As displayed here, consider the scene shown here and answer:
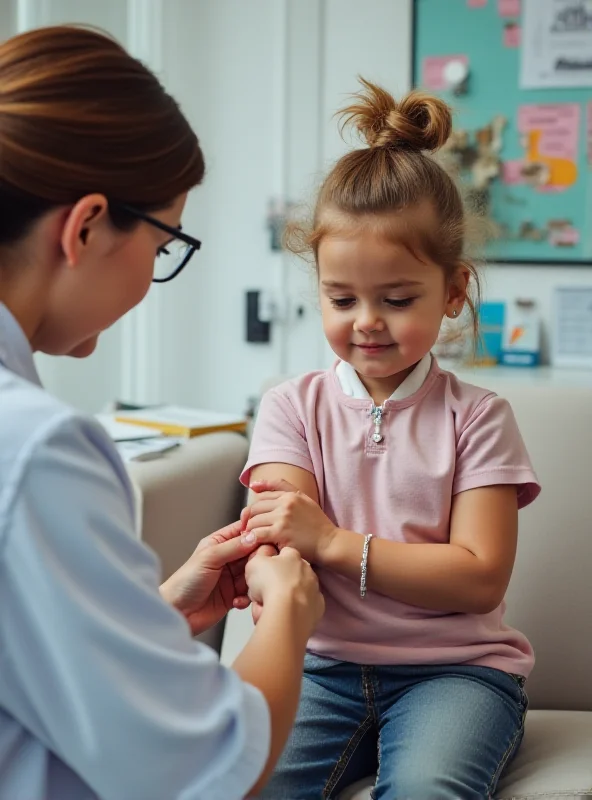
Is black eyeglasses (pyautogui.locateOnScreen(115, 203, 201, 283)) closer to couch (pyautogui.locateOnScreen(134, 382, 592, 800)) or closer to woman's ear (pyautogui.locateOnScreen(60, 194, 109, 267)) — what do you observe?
woman's ear (pyautogui.locateOnScreen(60, 194, 109, 267))

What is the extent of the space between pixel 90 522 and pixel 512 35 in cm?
276

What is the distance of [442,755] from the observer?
1111 mm

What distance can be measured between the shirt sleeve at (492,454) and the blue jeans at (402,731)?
0.24 metres

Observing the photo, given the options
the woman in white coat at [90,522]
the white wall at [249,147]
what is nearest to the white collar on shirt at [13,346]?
the woman in white coat at [90,522]

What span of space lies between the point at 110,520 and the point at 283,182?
2692 mm

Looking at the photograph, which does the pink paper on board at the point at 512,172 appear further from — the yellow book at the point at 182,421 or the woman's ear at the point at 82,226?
the woman's ear at the point at 82,226

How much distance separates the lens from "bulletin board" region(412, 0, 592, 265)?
3018 millimetres

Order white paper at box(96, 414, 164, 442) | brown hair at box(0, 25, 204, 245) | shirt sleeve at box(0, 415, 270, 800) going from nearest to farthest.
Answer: shirt sleeve at box(0, 415, 270, 800)
brown hair at box(0, 25, 204, 245)
white paper at box(96, 414, 164, 442)

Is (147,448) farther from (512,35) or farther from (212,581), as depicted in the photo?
(512,35)

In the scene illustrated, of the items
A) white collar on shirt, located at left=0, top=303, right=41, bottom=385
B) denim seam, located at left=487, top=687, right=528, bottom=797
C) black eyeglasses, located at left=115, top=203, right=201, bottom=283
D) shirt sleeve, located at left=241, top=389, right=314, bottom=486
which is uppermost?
black eyeglasses, located at left=115, top=203, right=201, bottom=283

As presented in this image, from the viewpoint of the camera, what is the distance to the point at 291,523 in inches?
46.3

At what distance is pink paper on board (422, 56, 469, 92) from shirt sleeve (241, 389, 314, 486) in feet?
6.70

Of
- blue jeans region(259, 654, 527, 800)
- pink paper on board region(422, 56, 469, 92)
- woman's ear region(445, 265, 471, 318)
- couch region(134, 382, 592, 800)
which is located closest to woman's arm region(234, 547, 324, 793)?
blue jeans region(259, 654, 527, 800)

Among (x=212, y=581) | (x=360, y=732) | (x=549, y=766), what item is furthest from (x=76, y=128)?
(x=549, y=766)
